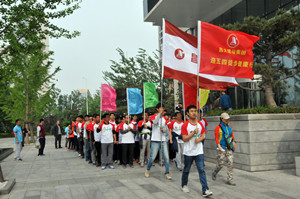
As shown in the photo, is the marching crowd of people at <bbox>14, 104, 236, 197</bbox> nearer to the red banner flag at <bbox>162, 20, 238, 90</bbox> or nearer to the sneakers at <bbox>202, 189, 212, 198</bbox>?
the sneakers at <bbox>202, 189, 212, 198</bbox>

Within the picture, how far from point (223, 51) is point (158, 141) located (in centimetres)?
305

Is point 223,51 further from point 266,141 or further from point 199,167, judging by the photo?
point 266,141

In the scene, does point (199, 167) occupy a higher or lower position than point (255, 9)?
lower

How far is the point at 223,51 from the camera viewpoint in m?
7.43

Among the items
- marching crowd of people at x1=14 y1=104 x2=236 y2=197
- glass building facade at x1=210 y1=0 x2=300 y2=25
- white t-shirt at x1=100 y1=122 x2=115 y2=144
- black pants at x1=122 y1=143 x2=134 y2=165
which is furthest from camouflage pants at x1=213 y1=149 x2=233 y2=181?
glass building facade at x1=210 y1=0 x2=300 y2=25

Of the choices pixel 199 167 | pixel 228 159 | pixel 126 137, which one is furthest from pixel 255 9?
pixel 199 167

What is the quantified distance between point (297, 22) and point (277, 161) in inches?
221

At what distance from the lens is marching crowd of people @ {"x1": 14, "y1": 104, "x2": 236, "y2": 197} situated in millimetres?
6488

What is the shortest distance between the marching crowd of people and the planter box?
1276 millimetres

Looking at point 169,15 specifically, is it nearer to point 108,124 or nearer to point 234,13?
point 234,13

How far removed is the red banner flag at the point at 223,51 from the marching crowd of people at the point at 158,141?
1147 millimetres

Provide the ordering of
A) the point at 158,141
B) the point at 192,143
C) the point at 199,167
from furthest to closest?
the point at 158,141 < the point at 192,143 < the point at 199,167

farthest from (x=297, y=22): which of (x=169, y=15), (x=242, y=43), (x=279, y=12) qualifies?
(x=169, y=15)

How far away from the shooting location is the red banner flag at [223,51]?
281 inches
